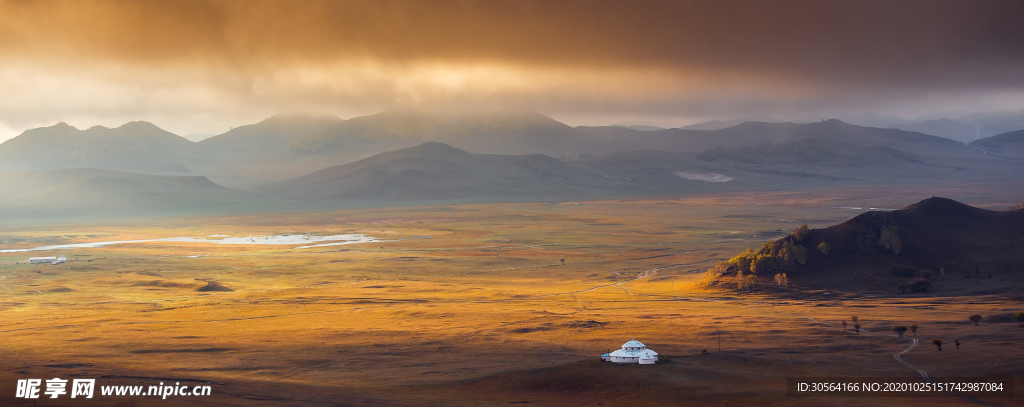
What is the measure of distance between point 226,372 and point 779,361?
1515 inches

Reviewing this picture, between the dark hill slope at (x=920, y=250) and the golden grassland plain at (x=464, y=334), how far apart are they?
6238 mm

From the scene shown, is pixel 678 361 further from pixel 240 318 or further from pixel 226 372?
pixel 240 318

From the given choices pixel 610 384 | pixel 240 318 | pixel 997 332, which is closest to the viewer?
pixel 610 384

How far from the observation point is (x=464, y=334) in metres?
71.9

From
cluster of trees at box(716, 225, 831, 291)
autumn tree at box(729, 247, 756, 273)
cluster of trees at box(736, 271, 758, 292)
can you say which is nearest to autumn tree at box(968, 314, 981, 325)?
cluster of trees at box(716, 225, 831, 291)

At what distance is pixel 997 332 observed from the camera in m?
63.3

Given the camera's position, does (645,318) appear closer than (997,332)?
No

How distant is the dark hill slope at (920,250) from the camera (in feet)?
309

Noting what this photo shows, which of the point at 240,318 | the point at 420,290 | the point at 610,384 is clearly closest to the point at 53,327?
the point at 240,318

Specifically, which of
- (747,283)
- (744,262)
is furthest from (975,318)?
(744,262)

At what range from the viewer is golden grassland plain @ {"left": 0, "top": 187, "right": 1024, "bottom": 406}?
52.0 metres

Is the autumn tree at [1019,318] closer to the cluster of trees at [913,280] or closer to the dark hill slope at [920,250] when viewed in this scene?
the dark hill slope at [920,250]

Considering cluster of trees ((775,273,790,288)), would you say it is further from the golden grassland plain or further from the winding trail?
the winding trail

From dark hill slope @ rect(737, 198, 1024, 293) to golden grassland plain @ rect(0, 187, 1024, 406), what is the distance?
20.5ft
